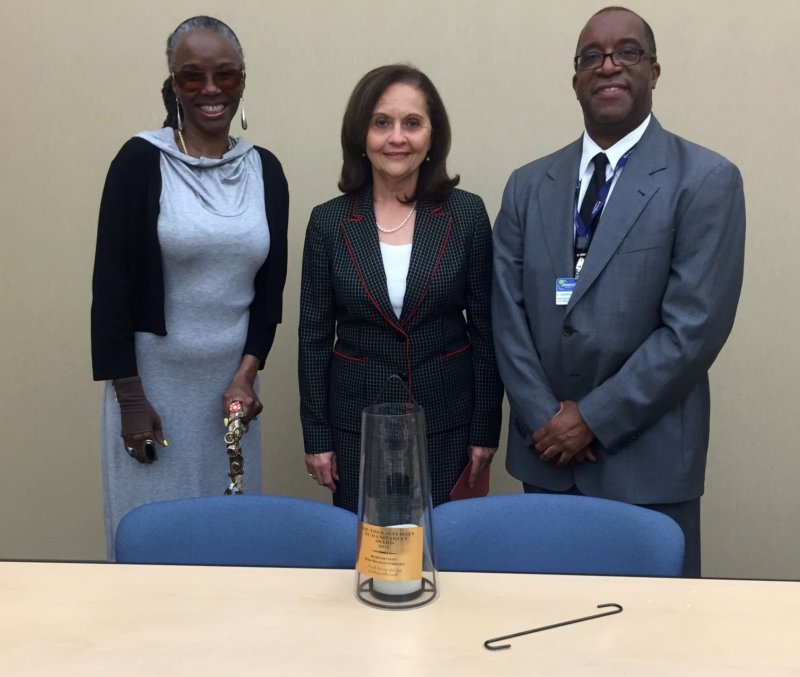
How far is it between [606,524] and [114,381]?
1319mm

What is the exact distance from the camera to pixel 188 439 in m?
2.33

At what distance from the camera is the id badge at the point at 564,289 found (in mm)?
2090

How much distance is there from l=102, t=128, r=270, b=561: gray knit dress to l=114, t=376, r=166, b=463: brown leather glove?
0.05 meters

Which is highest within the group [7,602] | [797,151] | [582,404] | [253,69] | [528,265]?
[253,69]

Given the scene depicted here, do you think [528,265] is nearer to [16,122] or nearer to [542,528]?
[542,528]

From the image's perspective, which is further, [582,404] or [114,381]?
[114,381]

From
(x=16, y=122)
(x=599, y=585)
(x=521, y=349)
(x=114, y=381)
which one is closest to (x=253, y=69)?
(x=16, y=122)

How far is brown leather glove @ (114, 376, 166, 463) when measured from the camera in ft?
7.33

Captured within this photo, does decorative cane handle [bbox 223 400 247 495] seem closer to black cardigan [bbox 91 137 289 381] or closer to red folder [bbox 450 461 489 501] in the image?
black cardigan [bbox 91 137 289 381]

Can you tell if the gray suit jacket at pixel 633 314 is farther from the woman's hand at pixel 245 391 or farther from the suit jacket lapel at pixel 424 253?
the woman's hand at pixel 245 391

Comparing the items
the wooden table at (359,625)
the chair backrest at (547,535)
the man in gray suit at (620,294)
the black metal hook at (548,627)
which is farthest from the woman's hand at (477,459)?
the black metal hook at (548,627)

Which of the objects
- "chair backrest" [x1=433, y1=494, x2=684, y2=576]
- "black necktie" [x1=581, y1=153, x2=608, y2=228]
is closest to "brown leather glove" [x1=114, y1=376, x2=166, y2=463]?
"chair backrest" [x1=433, y1=494, x2=684, y2=576]

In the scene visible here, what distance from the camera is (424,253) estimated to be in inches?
87.8

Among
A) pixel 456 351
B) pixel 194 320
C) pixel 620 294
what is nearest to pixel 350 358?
pixel 456 351
